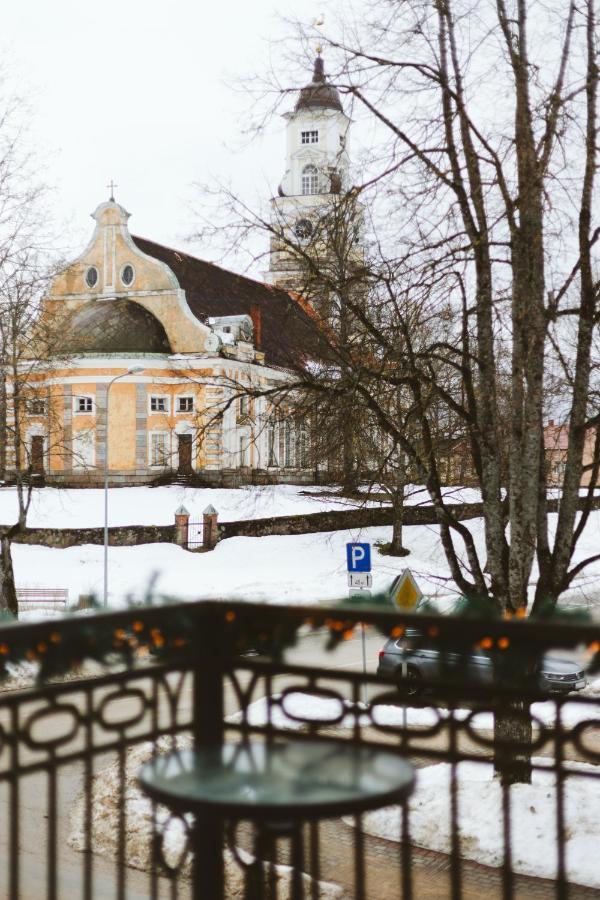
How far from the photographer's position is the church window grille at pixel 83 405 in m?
46.4

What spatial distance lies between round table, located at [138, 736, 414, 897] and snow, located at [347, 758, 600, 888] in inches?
205

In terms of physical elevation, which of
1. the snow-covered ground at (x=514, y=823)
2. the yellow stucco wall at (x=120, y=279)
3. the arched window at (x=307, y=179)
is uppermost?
the arched window at (x=307, y=179)

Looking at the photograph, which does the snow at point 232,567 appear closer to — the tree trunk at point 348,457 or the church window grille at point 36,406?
the church window grille at point 36,406

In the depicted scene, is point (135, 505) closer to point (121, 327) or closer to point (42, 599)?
point (121, 327)

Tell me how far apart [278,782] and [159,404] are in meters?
44.5

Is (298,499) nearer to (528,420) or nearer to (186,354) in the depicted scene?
(186,354)

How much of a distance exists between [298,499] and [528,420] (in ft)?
106

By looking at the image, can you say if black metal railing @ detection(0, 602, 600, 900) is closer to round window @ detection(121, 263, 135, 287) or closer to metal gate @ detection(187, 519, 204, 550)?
metal gate @ detection(187, 519, 204, 550)

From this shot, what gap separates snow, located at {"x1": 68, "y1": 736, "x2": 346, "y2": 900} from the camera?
8.72 metres

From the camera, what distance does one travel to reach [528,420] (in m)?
10.1

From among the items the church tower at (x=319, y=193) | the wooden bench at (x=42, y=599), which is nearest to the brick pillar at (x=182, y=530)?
the wooden bench at (x=42, y=599)

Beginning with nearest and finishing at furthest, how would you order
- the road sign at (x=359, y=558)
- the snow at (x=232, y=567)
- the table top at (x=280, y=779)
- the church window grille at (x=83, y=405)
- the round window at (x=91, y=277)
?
the table top at (x=280, y=779)
the road sign at (x=359, y=558)
the snow at (x=232, y=567)
the church window grille at (x=83, y=405)
the round window at (x=91, y=277)

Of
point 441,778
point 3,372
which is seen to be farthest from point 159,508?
point 441,778

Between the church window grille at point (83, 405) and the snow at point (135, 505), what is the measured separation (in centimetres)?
426
